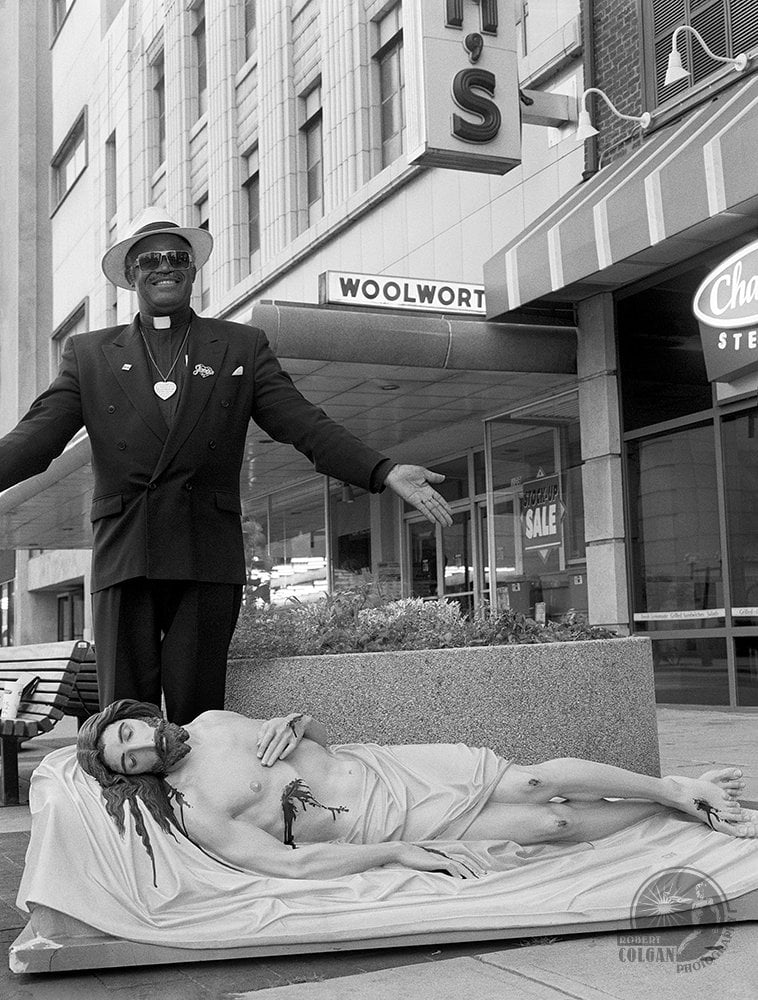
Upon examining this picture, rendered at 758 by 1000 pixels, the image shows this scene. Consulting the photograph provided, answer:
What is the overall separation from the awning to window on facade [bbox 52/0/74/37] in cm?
2455

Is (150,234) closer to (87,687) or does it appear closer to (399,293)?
(87,687)

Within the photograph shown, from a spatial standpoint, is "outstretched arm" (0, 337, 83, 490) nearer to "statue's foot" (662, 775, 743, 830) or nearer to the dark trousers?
the dark trousers

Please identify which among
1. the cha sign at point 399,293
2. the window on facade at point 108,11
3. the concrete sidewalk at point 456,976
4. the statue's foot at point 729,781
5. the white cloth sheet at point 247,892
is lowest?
the concrete sidewalk at point 456,976

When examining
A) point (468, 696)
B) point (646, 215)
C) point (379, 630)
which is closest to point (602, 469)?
point (646, 215)

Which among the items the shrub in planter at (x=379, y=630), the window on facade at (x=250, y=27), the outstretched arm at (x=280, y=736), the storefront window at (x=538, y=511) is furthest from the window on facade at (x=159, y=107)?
the outstretched arm at (x=280, y=736)

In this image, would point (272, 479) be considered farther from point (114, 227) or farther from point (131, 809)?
point (131, 809)

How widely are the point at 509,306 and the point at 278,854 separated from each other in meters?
8.42

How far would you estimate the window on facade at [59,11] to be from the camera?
32.2 meters

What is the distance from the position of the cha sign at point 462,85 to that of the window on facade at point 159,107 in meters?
14.3

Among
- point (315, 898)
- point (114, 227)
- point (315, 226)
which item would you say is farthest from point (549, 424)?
point (114, 227)

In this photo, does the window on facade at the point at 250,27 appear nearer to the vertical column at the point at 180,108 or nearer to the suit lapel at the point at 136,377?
the vertical column at the point at 180,108

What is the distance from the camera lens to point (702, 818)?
13.1 ft

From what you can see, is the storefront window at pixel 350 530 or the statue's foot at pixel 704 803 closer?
the statue's foot at pixel 704 803

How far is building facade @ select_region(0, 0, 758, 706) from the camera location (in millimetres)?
10719
